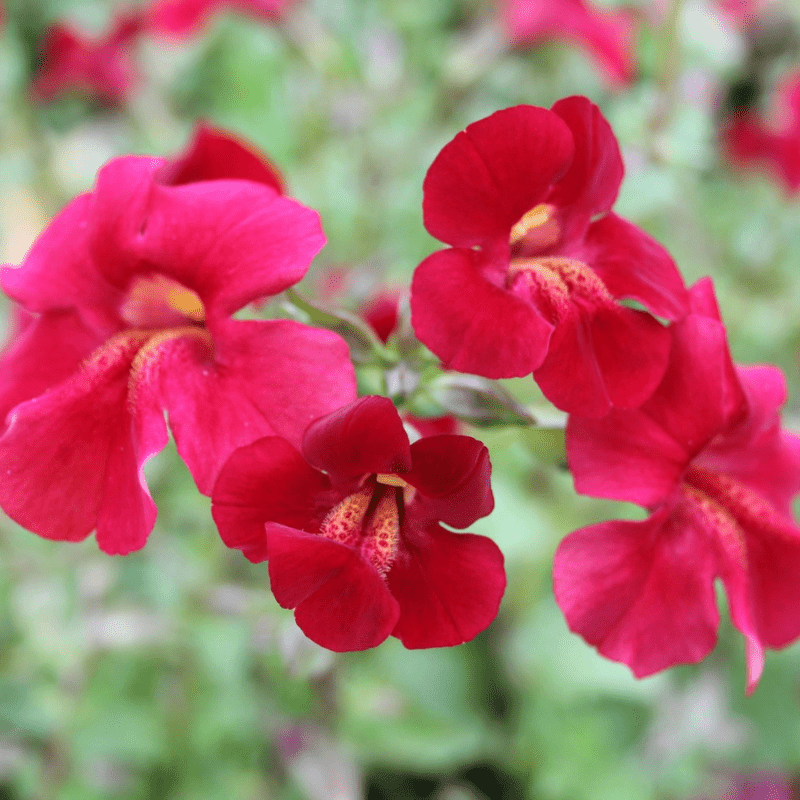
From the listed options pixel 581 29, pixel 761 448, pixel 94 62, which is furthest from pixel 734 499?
pixel 94 62

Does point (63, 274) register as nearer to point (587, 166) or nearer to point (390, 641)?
point (587, 166)

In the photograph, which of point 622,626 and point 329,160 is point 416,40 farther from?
point 622,626

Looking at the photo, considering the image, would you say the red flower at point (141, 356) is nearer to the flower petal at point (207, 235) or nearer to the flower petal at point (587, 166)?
the flower petal at point (207, 235)

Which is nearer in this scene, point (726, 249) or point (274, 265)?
point (274, 265)

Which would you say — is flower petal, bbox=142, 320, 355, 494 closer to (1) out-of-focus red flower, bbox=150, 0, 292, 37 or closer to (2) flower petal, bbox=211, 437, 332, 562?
(2) flower petal, bbox=211, 437, 332, 562

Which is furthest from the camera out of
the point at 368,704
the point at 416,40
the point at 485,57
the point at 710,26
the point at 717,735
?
the point at 416,40

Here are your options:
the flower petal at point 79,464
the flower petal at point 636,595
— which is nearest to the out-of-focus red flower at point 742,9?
the flower petal at point 636,595

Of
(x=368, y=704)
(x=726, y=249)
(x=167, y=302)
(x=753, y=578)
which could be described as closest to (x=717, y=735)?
(x=368, y=704)
